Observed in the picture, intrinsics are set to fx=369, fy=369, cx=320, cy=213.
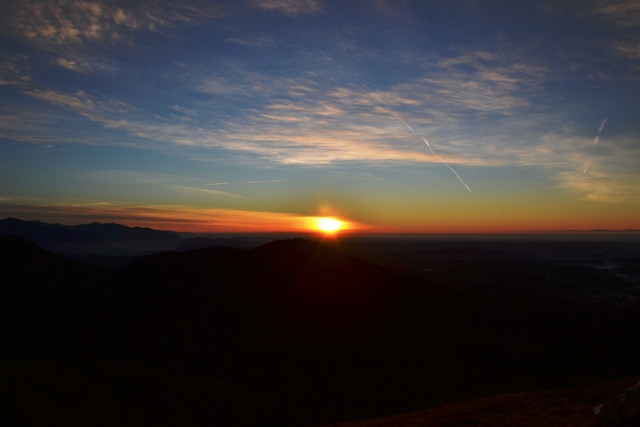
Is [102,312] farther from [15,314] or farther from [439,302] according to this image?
[439,302]

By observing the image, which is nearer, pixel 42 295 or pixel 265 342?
pixel 265 342

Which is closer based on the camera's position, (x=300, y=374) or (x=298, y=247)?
(x=300, y=374)

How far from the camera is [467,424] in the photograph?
17375 mm

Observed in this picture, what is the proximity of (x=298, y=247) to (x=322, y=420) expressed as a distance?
140 feet

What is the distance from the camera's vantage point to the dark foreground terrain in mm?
25297

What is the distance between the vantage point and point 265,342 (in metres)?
44.0

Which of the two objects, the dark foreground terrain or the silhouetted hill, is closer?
the dark foreground terrain

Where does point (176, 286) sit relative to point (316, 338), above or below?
above

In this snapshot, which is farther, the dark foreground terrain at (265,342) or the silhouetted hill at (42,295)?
the silhouetted hill at (42,295)

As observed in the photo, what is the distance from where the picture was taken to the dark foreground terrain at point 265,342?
25.3 meters

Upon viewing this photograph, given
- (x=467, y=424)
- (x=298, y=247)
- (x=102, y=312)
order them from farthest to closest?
(x=298, y=247), (x=102, y=312), (x=467, y=424)

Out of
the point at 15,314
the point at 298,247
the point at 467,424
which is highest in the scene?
the point at 298,247

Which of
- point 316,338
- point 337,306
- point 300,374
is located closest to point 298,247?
point 337,306

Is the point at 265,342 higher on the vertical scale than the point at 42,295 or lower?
lower
